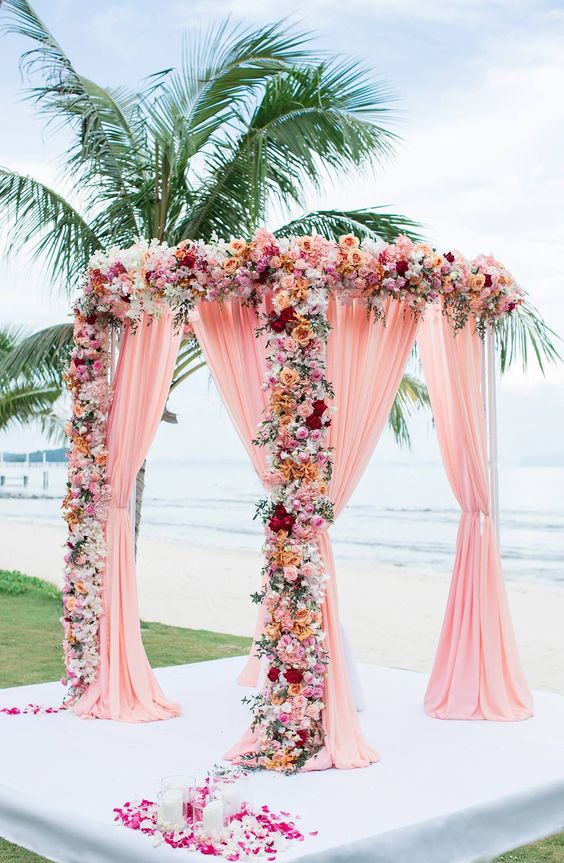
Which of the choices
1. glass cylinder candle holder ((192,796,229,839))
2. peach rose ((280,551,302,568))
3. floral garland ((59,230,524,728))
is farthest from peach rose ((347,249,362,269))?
glass cylinder candle holder ((192,796,229,839))

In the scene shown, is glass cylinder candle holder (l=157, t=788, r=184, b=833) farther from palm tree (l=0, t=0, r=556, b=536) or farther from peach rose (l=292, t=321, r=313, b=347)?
palm tree (l=0, t=0, r=556, b=536)

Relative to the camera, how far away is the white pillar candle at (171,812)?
376 cm

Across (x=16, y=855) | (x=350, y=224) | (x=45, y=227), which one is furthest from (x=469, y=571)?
(x=45, y=227)

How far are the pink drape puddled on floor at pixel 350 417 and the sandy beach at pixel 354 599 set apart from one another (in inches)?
211

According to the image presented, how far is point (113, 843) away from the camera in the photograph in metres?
3.78

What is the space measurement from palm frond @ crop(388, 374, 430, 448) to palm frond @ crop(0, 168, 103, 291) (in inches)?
147

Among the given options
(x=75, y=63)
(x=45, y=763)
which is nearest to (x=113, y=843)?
(x=45, y=763)

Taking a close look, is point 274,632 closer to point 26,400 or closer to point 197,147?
point 197,147

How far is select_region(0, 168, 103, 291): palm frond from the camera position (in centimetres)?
828

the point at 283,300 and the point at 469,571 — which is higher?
the point at 283,300

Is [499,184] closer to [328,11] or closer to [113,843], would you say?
[328,11]

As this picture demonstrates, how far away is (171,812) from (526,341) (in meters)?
5.02

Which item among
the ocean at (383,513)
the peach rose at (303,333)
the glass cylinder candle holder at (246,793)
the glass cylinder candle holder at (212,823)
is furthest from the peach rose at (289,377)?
the ocean at (383,513)

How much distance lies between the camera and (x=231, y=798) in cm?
391
